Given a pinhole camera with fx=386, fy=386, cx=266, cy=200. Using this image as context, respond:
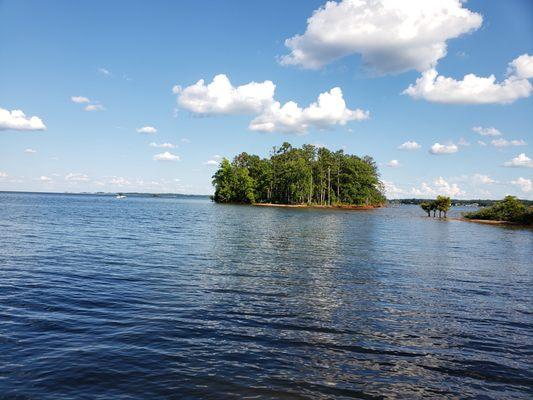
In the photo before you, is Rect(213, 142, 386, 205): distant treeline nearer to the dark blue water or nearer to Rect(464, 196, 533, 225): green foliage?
Rect(464, 196, 533, 225): green foliage

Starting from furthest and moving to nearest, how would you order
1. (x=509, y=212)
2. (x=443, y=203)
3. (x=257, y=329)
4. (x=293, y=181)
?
1. (x=293, y=181)
2. (x=443, y=203)
3. (x=509, y=212)
4. (x=257, y=329)

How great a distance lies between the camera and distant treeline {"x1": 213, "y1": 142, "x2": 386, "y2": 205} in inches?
6422

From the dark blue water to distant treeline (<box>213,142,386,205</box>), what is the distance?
135499mm

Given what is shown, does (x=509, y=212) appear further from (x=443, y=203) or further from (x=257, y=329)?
(x=257, y=329)

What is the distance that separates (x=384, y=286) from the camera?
1939cm

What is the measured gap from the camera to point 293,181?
155 m

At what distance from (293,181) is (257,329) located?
5660 inches

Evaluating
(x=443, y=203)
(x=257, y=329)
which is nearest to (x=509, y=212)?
(x=443, y=203)

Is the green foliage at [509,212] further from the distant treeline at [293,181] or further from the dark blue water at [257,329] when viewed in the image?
the distant treeline at [293,181]

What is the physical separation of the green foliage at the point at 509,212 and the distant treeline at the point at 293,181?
75.2 m

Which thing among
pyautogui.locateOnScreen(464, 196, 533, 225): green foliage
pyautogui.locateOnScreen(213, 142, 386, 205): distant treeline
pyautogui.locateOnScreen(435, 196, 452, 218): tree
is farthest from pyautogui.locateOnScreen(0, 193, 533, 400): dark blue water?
pyautogui.locateOnScreen(213, 142, 386, 205): distant treeline

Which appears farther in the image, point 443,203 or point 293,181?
point 293,181

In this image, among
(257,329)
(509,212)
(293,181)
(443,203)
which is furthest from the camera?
(293,181)

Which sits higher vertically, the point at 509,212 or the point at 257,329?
the point at 509,212
